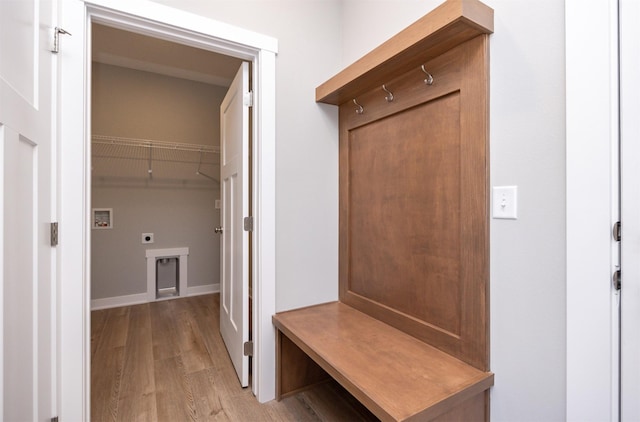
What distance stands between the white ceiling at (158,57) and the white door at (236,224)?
1108mm

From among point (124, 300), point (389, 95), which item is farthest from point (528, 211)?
point (124, 300)

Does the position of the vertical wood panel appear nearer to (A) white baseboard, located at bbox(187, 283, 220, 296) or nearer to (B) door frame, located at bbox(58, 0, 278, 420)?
(B) door frame, located at bbox(58, 0, 278, 420)

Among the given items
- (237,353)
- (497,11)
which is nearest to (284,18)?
(497,11)

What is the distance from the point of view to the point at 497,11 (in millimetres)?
1056

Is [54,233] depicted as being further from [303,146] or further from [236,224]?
[303,146]

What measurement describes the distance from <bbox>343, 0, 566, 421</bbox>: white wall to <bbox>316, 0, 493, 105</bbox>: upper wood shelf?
0.11m

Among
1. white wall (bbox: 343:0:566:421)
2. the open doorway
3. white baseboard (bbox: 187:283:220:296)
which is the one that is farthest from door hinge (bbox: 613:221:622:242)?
white baseboard (bbox: 187:283:220:296)

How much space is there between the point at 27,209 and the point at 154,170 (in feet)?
8.98

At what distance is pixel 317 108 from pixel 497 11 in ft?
3.27

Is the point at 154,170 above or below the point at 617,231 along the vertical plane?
above

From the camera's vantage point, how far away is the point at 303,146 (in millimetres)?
1772

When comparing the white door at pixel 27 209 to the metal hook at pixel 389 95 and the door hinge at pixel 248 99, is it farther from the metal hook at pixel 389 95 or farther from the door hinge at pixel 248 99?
the metal hook at pixel 389 95

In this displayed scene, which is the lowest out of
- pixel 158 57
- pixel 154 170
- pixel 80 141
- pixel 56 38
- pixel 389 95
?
pixel 80 141

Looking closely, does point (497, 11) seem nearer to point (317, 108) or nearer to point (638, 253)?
point (638, 253)
